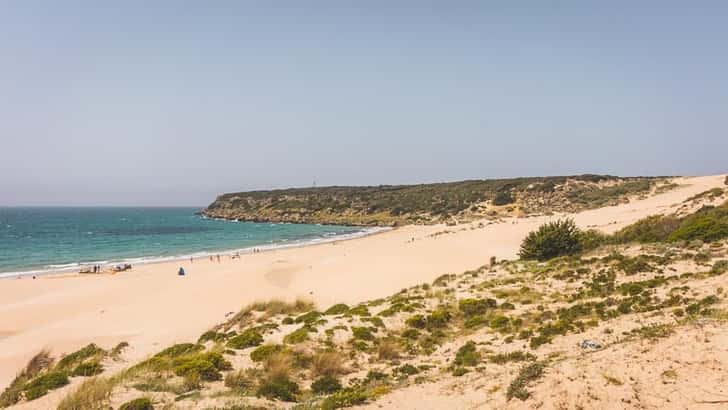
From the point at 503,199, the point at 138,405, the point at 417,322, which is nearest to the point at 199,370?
the point at 138,405

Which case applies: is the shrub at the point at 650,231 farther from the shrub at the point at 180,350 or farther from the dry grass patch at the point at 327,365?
the shrub at the point at 180,350

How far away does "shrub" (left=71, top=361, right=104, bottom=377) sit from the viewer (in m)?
11.2

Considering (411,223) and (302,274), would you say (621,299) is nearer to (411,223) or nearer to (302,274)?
(302,274)

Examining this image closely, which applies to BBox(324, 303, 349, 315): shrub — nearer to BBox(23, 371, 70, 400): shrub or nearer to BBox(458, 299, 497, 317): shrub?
BBox(458, 299, 497, 317): shrub

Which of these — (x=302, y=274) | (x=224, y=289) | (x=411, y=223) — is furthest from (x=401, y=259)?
(x=411, y=223)

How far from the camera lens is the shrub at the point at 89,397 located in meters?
7.77

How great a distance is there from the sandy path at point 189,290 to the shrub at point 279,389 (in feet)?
26.6

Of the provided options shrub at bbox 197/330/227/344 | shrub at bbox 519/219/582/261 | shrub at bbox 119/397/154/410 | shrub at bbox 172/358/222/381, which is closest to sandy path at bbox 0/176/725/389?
shrub at bbox 197/330/227/344

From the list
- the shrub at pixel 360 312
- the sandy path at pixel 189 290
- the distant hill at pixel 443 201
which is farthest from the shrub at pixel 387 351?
the distant hill at pixel 443 201

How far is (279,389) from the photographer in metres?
9.36

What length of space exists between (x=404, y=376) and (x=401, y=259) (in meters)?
25.7

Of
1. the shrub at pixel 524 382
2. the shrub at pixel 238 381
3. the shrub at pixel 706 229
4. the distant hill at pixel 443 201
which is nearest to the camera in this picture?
the shrub at pixel 524 382

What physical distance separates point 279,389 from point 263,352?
311 cm

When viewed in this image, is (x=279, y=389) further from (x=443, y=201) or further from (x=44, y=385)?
(x=443, y=201)
